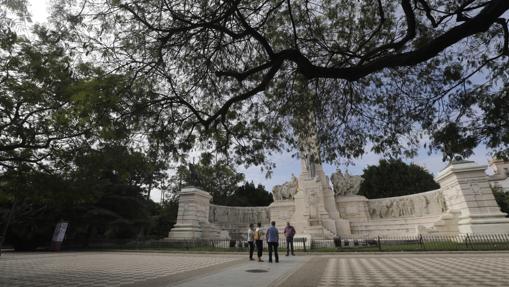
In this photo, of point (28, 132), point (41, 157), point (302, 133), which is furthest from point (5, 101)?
point (302, 133)

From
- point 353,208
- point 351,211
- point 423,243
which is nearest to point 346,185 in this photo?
point 353,208

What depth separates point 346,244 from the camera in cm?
1841

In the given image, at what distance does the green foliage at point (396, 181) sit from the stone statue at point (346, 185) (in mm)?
12750

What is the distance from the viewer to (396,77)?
9.73m

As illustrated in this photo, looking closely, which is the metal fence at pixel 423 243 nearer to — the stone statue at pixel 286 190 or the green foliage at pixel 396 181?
the stone statue at pixel 286 190

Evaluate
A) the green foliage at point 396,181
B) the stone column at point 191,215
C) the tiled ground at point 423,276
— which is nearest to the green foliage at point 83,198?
the stone column at point 191,215

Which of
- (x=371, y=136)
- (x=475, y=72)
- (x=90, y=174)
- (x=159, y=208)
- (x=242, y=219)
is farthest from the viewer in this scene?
(x=159, y=208)

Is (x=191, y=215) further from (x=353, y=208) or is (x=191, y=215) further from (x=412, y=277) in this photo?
(x=412, y=277)

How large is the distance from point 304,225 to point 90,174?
19975mm

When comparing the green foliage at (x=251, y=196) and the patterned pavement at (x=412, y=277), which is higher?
the green foliage at (x=251, y=196)

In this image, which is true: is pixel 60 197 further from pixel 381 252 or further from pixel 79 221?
pixel 79 221

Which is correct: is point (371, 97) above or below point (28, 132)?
above

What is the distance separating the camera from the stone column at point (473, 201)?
18.2 meters

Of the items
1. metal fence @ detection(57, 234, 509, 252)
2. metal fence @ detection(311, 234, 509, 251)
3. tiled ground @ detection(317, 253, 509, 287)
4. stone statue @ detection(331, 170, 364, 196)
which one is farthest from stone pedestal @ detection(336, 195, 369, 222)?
tiled ground @ detection(317, 253, 509, 287)
